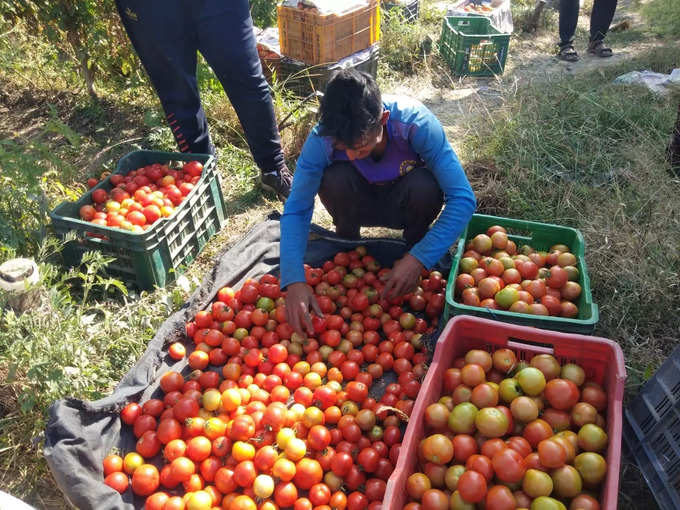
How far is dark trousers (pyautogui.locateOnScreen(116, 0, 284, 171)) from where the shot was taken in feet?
11.0

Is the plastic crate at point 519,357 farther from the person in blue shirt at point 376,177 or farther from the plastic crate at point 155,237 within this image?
the plastic crate at point 155,237

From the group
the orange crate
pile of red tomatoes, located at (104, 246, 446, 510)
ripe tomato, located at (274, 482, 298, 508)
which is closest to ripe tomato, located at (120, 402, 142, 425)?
pile of red tomatoes, located at (104, 246, 446, 510)

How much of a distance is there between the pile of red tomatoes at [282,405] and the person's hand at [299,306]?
0.14 metres

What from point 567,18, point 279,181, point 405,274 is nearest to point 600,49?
point 567,18

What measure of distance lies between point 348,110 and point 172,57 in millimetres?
1942

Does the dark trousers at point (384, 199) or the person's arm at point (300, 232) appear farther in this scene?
the dark trousers at point (384, 199)

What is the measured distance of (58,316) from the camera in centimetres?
267

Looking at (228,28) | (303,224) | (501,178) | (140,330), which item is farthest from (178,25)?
(501,178)

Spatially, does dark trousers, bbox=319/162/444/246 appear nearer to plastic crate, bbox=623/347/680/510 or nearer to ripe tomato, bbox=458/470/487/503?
plastic crate, bbox=623/347/680/510

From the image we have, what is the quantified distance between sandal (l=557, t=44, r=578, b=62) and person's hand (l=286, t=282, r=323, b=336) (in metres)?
5.94

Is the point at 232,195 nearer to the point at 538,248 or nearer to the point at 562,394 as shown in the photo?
the point at 538,248

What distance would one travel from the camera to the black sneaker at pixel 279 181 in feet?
13.2

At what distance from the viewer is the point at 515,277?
2727 mm

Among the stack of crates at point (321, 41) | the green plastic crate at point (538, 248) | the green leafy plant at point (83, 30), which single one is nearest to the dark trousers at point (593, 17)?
the stack of crates at point (321, 41)
